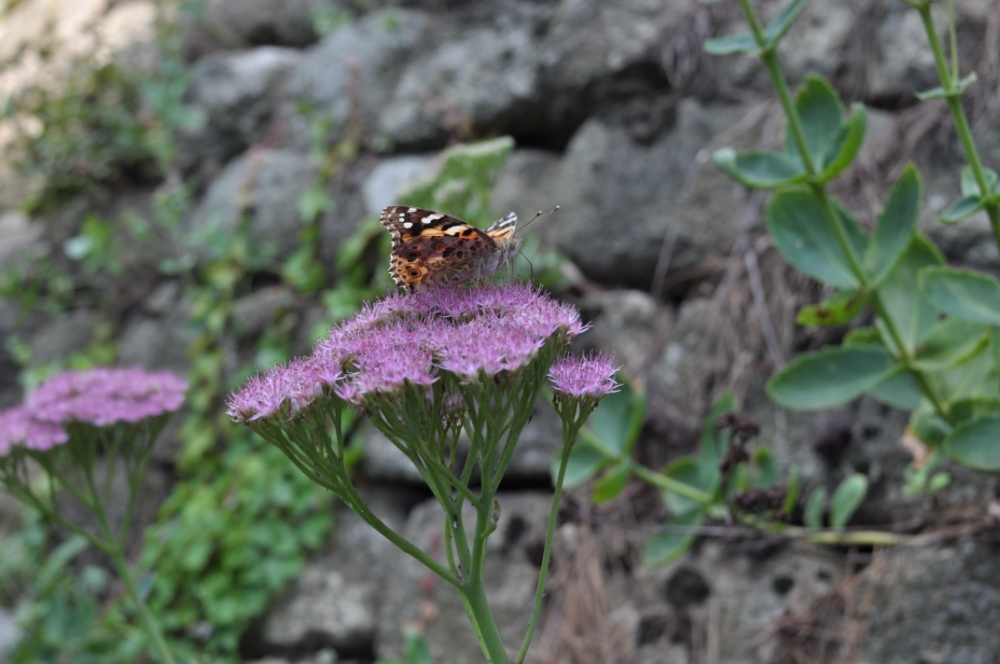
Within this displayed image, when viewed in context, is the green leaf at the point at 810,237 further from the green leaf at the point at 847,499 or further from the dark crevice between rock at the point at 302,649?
the dark crevice between rock at the point at 302,649

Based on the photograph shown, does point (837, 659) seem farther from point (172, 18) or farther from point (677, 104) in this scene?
point (172, 18)

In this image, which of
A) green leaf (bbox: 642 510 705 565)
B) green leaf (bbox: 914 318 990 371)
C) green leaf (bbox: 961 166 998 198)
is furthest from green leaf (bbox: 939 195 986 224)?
green leaf (bbox: 642 510 705 565)

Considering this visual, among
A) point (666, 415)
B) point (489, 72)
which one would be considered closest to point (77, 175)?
point (489, 72)

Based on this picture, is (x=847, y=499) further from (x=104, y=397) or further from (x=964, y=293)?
(x=104, y=397)

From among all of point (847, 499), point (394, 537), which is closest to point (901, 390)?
point (847, 499)

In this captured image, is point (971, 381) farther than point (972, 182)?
Yes

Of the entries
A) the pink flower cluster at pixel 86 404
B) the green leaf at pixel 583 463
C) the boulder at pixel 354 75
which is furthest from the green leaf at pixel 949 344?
the boulder at pixel 354 75
